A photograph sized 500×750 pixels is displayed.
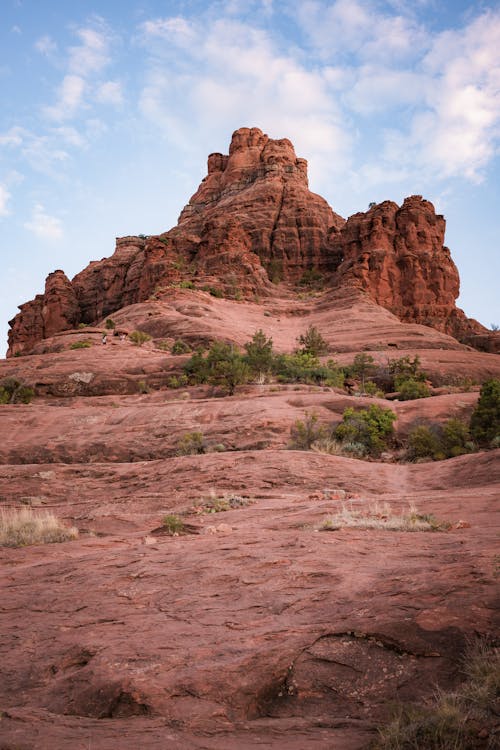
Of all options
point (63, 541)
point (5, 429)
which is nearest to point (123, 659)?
point (63, 541)

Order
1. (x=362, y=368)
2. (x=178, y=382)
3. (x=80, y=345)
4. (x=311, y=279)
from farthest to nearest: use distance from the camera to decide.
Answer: (x=311, y=279)
(x=80, y=345)
(x=362, y=368)
(x=178, y=382)

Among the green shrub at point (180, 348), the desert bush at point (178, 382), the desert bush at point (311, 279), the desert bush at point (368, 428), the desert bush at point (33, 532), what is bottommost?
the desert bush at point (33, 532)

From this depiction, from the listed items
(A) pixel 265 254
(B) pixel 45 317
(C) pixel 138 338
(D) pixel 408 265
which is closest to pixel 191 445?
(C) pixel 138 338

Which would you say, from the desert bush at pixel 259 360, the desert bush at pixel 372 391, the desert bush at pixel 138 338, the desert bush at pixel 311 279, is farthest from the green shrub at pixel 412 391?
the desert bush at pixel 311 279

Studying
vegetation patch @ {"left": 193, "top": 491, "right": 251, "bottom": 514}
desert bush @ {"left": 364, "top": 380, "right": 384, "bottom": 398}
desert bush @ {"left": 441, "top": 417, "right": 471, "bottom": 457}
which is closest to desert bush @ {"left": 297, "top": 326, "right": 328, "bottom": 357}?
desert bush @ {"left": 364, "top": 380, "right": 384, "bottom": 398}

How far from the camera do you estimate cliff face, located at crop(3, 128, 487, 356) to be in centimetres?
5988

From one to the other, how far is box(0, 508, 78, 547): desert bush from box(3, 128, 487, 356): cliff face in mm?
45161

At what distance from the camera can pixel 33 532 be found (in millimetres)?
9328

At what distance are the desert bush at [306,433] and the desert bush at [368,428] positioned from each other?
0.78 metres

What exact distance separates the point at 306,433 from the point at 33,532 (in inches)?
386

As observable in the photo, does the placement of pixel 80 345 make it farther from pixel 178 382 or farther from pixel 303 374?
pixel 303 374

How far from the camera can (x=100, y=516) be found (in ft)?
34.3

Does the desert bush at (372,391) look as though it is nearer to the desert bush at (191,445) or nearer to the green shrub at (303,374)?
the green shrub at (303,374)

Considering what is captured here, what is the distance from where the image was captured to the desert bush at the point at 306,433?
16755 millimetres
